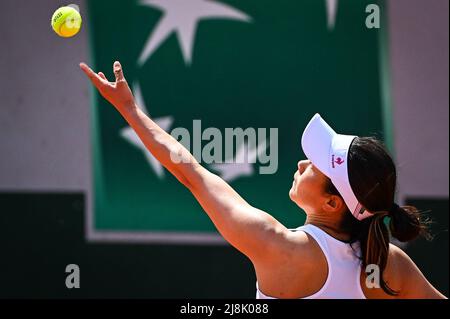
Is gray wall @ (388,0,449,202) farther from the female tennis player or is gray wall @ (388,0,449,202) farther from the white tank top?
the white tank top

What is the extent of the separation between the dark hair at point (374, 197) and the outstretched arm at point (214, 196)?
0.88 ft

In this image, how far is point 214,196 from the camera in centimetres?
239

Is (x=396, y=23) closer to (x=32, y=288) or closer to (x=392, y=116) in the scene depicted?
(x=392, y=116)

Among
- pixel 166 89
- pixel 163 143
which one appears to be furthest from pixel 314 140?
pixel 166 89

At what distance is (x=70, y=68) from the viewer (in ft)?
18.5

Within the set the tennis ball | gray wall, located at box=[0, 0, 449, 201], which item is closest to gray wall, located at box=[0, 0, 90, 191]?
gray wall, located at box=[0, 0, 449, 201]

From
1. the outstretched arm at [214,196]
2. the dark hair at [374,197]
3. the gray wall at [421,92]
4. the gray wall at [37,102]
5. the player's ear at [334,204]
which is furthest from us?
the gray wall at [37,102]

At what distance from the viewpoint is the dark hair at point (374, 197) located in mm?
2451

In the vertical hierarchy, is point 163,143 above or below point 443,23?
below

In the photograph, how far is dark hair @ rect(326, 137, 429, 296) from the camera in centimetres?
245

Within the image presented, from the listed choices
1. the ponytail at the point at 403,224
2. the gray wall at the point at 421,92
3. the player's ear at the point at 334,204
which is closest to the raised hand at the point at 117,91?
the player's ear at the point at 334,204

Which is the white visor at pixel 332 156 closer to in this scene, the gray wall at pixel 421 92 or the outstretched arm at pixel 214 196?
Result: the outstretched arm at pixel 214 196

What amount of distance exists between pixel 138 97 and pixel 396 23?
1799 mm

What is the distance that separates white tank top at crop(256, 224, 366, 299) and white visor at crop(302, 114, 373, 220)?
0.12 meters
